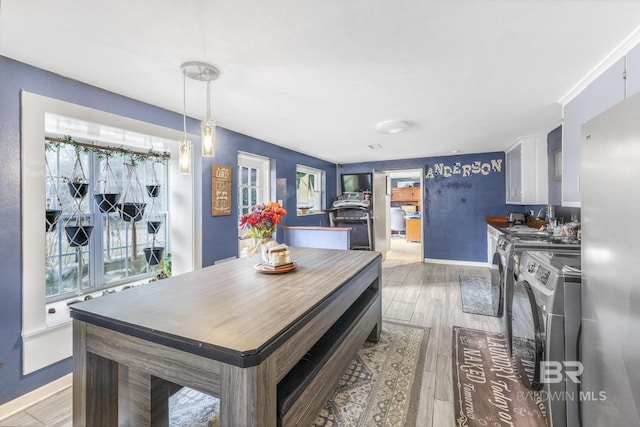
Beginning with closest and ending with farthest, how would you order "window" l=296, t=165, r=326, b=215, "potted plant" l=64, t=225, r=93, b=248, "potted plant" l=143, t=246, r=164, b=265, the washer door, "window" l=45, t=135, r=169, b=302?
the washer door < "potted plant" l=64, t=225, r=93, b=248 < "window" l=45, t=135, r=169, b=302 < "potted plant" l=143, t=246, r=164, b=265 < "window" l=296, t=165, r=326, b=215

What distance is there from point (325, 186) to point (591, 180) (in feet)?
16.6

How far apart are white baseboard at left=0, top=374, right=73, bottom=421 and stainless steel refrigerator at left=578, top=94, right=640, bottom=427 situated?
3.07m

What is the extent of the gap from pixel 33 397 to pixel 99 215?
146 centimetres

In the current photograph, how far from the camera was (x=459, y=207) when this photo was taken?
18.0 ft

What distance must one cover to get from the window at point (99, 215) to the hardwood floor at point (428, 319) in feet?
3.46

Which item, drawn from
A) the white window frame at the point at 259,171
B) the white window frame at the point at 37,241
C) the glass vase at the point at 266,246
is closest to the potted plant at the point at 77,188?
the white window frame at the point at 37,241

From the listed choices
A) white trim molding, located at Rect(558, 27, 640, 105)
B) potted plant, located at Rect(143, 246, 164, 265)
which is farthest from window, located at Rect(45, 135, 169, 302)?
white trim molding, located at Rect(558, 27, 640, 105)

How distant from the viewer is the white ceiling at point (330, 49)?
1332 millimetres

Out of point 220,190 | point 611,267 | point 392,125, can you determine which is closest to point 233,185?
point 220,190

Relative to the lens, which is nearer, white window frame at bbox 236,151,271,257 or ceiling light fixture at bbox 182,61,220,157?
ceiling light fixture at bbox 182,61,220,157

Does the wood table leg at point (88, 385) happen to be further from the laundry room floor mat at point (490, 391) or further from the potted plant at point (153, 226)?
the laundry room floor mat at point (490, 391)

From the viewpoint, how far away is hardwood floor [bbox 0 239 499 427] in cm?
169

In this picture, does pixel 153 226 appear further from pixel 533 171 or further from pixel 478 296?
pixel 533 171

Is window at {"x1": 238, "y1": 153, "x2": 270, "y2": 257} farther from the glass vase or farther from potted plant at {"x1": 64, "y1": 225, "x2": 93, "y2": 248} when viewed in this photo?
the glass vase
